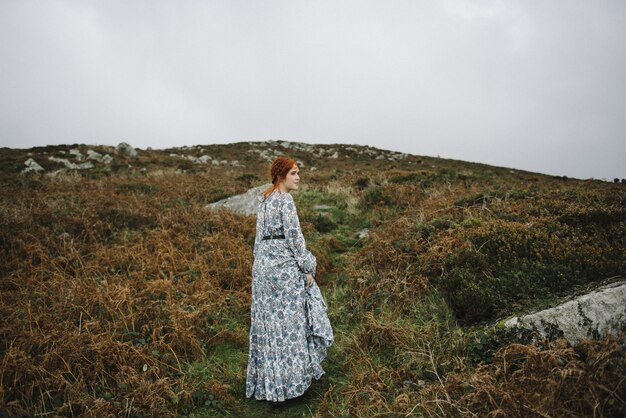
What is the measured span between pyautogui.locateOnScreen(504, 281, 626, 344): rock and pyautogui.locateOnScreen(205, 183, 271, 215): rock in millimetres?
7521

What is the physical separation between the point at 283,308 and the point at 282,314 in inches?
2.7

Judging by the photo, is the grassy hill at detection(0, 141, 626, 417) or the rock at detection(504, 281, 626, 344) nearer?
the grassy hill at detection(0, 141, 626, 417)

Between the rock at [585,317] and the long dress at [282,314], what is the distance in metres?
2.29

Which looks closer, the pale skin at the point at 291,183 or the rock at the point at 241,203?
the pale skin at the point at 291,183

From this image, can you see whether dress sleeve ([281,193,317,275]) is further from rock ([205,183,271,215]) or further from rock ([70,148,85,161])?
rock ([70,148,85,161])

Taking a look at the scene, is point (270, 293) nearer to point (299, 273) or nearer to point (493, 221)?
point (299, 273)

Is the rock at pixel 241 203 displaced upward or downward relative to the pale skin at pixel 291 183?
downward

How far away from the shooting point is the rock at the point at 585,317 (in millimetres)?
3332

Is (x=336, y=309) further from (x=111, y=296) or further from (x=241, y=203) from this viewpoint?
(x=241, y=203)

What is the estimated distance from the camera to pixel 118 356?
403 centimetres

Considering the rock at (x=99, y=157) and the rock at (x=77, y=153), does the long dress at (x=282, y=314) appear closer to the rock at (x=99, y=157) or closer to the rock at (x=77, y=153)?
the rock at (x=99, y=157)

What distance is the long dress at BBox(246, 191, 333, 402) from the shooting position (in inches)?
151

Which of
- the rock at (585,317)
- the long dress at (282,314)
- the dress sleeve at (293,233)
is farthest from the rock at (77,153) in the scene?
the rock at (585,317)

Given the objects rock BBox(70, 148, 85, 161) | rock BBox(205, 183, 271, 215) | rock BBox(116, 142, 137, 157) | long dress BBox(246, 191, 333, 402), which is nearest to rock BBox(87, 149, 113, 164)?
rock BBox(70, 148, 85, 161)
